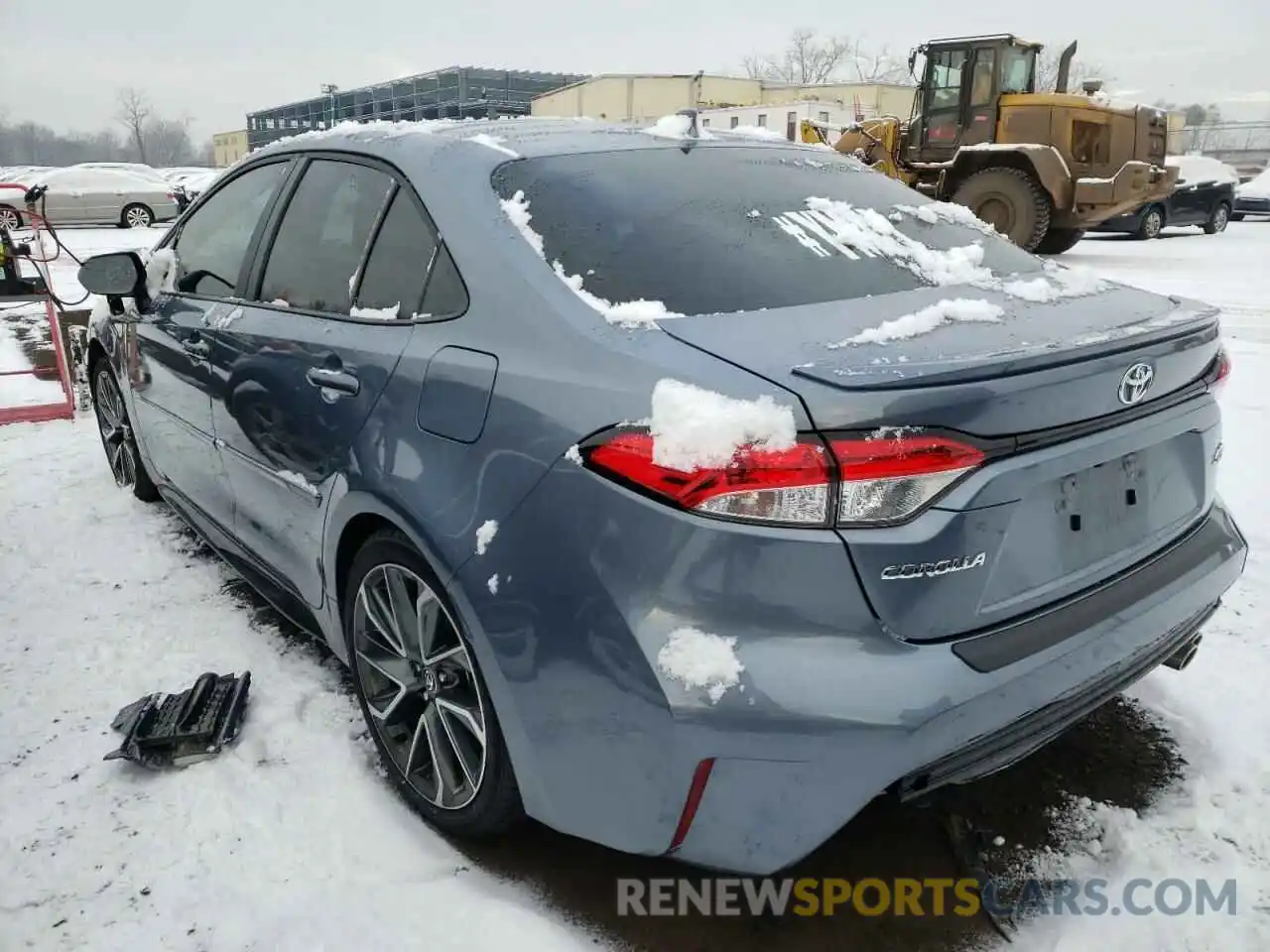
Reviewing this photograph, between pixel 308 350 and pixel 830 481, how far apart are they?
1.57 metres

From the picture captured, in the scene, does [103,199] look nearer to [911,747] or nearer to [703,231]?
[703,231]

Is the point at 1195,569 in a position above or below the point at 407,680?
above

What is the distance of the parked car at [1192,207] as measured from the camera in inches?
727

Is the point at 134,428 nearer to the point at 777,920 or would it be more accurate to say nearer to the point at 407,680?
the point at 407,680

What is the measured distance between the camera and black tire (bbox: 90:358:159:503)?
4348mm

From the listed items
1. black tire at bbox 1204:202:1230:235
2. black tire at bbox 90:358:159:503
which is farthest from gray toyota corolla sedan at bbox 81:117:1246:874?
black tire at bbox 1204:202:1230:235

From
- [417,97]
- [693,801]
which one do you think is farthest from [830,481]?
[417,97]

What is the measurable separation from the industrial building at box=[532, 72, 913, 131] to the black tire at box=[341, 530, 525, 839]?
25.8m

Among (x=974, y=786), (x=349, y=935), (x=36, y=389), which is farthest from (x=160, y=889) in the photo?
(x=36, y=389)

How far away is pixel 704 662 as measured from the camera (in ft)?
4.95

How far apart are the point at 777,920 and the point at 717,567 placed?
0.97m

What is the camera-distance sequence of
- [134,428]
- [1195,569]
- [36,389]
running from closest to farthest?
[1195,569], [134,428], [36,389]

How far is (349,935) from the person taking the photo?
190cm

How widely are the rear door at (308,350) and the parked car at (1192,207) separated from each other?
764 inches
